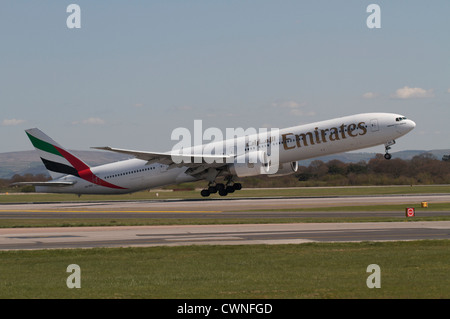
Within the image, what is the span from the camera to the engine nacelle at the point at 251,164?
5872 cm

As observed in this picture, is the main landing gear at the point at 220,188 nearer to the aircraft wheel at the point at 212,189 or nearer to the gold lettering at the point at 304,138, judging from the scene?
the aircraft wheel at the point at 212,189

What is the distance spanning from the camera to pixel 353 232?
98.2 ft

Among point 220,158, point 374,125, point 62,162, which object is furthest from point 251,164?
point 62,162

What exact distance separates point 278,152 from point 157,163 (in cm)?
1309

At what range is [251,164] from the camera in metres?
58.8

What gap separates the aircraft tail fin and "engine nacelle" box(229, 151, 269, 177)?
1883cm

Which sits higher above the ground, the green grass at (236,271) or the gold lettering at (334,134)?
the gold lettering at (334,134)

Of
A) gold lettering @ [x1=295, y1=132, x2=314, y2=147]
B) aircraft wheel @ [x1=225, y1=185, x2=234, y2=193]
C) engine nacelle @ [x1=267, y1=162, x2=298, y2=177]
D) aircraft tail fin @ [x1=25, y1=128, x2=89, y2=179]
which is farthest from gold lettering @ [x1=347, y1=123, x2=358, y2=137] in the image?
aircraft tail fin @ [x1=25, y1=128, x2=89, y2=179]

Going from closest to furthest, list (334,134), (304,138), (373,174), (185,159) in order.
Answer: (334,134)
(304,138)
(185,159)
(373,174)

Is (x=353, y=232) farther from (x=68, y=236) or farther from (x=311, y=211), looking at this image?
(x=311, y=211)

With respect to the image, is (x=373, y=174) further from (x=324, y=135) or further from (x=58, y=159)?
(x=58, y=159)

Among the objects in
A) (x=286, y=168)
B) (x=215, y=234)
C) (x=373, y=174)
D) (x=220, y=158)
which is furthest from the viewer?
(x=373, y=174)

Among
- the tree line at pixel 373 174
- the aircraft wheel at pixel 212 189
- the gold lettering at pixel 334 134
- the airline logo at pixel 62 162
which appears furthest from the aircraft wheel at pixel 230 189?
the tree line at pixel 373 174

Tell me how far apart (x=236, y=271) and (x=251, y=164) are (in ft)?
132
